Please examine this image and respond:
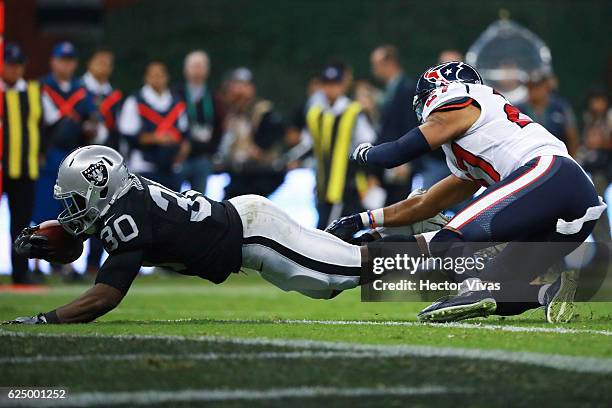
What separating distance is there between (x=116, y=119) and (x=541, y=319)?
264 inches

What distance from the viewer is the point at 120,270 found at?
575 centimetres

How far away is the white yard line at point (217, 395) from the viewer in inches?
150

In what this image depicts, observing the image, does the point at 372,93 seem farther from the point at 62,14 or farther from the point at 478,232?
the point at 478,232

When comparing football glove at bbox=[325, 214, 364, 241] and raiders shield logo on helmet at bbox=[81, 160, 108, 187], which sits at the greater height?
raiders shield logo on helmet at bbox=[81, 160, 108, 187]

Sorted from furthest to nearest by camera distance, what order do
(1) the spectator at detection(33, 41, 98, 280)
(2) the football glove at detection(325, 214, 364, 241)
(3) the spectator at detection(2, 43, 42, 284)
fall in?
(1) the spectator at detection(33, 41, 98, 280)
(3) the spectator at detection(2, 43, 42, 284)
(2) the football glove at detection(325, 214, 364, 241)

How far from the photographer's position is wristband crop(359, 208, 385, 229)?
6727mm

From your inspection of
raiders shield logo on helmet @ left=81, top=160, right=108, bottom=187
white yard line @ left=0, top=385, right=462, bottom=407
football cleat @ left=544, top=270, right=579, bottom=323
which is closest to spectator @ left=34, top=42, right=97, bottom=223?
raiders shield logo on helmet @ left=81, top=160, right=108, bottom=187

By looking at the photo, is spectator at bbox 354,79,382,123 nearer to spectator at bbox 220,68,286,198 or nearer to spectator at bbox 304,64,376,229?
spectator at bbox 220,68,286,198

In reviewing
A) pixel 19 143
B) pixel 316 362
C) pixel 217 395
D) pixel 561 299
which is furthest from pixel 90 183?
pixel 19 143

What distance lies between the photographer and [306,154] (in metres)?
12.8

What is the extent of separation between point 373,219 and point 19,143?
4950mm

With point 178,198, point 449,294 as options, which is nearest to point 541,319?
point 449,294

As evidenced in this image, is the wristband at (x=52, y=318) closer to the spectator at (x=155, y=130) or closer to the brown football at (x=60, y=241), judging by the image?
A: the brown football at (x=60, y=241)

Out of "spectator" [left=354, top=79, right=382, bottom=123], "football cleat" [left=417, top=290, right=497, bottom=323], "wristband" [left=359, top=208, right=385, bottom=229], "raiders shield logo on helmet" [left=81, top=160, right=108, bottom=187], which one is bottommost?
"football cleat" [left=417, top=290, right=497, bottom=323]
